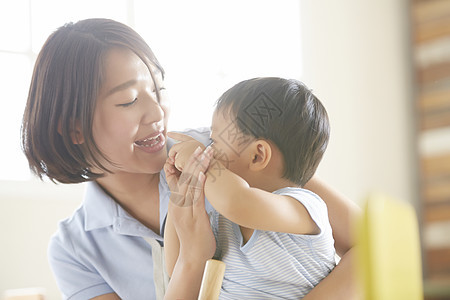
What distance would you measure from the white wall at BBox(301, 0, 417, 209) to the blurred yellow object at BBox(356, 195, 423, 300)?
9.55 ft

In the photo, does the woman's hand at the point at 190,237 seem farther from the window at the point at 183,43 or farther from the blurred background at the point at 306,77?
the window at the point at 183,43

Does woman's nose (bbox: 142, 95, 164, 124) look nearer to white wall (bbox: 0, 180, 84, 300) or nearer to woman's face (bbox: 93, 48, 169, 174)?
woman's face (bbox: 93, 48, 169, 174)

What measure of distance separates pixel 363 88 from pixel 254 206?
3.22 meters

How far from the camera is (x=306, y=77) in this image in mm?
3375

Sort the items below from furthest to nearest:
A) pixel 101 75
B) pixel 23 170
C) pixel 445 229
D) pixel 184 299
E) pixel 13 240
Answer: pixel 445 229 < pixel 23 170 < pixel 13 240 < pixel 101 75 < pixel 184 299

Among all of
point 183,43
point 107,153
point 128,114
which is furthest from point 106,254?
point 183,43

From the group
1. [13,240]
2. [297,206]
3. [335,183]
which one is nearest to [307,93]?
[297,206]

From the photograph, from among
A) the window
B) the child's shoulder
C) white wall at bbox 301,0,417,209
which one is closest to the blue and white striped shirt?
the child's shoulder

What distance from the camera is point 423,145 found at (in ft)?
13.1

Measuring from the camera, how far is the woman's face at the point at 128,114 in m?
1.11

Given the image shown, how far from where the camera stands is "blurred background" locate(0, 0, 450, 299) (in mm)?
2092

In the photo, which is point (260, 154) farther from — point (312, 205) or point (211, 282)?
point (211, 282)

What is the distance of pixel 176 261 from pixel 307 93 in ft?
1.36

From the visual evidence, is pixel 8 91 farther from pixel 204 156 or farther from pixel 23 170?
pixel 204 156
